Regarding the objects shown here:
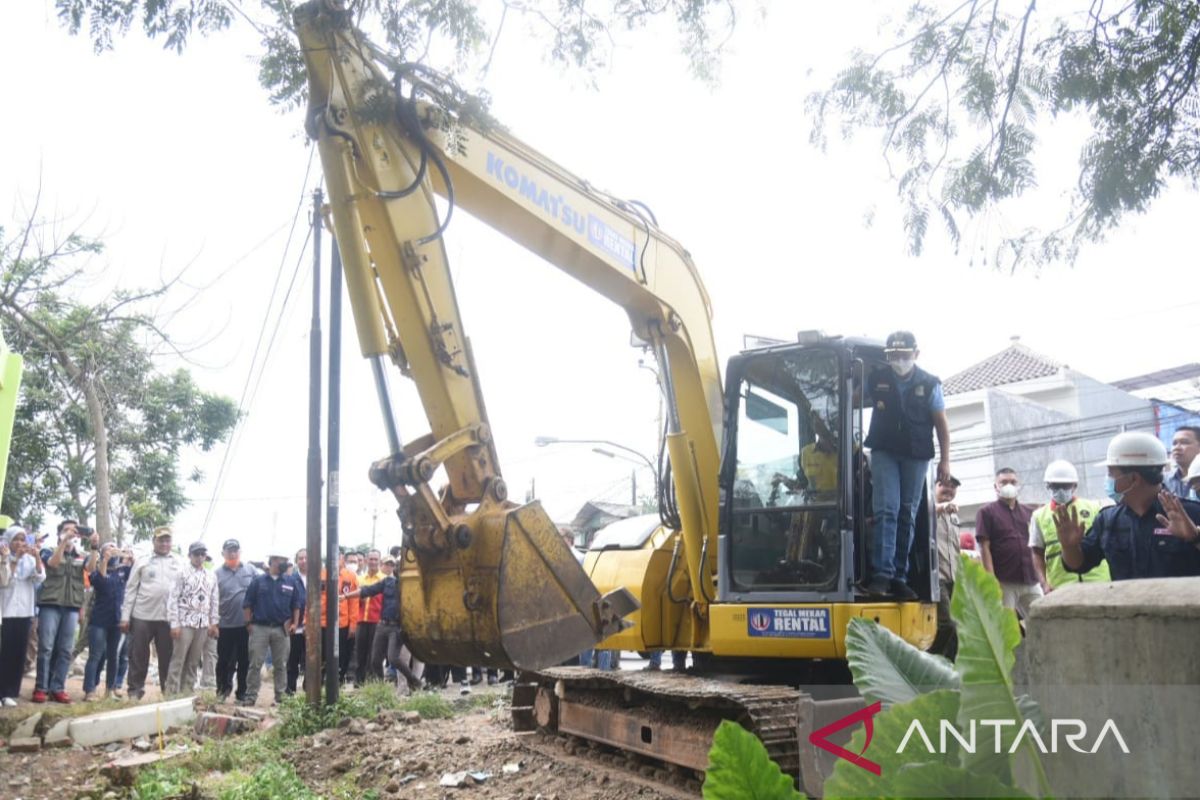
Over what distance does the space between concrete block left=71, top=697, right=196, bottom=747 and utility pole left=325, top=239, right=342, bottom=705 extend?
55.3 inches

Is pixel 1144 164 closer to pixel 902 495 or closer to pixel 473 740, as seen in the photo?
pixel 902 495

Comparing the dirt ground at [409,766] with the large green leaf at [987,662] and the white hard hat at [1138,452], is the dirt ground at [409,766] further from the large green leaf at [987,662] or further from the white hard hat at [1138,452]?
the large green leaf at [987,662]

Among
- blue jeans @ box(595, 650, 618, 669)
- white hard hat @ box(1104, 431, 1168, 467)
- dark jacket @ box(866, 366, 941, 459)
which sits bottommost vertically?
blue jeans @ box(595, 650, 618, 669)

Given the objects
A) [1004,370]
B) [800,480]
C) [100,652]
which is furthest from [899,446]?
[1004,370]

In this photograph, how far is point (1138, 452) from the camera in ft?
14.5

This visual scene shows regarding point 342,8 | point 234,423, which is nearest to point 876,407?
point 342,8

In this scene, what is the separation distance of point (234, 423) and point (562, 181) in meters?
16.2

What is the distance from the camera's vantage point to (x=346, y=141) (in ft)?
17.2

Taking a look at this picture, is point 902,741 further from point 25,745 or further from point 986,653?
point 25,745

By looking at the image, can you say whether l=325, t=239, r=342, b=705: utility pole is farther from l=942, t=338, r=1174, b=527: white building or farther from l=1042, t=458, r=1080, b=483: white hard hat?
l=942, t=338, r=1174, b=527: white building

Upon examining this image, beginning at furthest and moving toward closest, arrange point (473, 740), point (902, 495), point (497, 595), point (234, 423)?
point (234, 423), point (473, 740), point (902, 495), point (497, 595)

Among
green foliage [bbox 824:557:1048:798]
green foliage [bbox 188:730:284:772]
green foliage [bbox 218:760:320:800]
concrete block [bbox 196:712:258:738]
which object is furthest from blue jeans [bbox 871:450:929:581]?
concrete block [bbox 196:712:258:738]

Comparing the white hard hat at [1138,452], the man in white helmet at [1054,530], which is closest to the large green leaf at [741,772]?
the white hard hat at [1138,452]

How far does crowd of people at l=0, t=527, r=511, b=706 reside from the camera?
10320 mm
